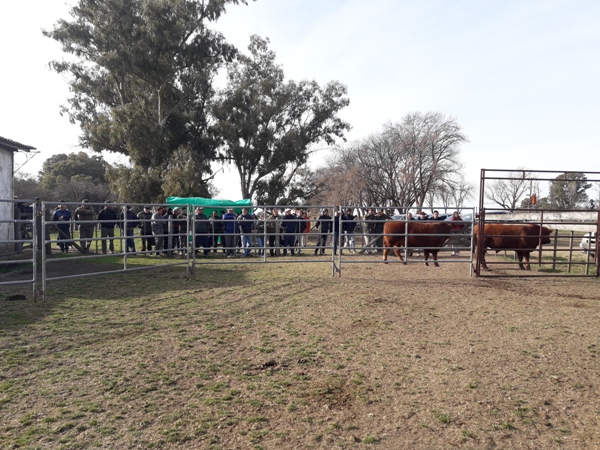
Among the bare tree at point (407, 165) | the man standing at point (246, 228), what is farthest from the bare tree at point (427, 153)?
the man standing at point (246, 228)

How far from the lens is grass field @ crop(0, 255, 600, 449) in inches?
112

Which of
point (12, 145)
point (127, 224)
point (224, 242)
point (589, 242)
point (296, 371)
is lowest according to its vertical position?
point (296, 371)

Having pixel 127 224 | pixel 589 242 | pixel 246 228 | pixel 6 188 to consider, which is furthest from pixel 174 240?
pixel 589 242

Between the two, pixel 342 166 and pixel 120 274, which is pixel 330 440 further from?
pixel 342 166

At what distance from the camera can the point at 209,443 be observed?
2682 millimetres

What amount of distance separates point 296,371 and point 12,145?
15.3 metres

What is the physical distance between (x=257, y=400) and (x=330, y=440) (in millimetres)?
730

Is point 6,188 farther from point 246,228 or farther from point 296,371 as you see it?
point 296,371

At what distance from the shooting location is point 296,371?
388 centimetres

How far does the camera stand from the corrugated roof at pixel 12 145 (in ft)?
47.3

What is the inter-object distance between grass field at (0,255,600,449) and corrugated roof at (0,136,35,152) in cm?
1029

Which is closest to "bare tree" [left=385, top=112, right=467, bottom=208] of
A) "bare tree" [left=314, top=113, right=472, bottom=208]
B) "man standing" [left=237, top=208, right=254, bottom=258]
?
"bare tree" [left=314, top=113, right=472, bottom=208]

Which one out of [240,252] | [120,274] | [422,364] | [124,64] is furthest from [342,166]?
[422,364]

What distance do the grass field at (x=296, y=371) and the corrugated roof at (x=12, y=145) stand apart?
10292mm
